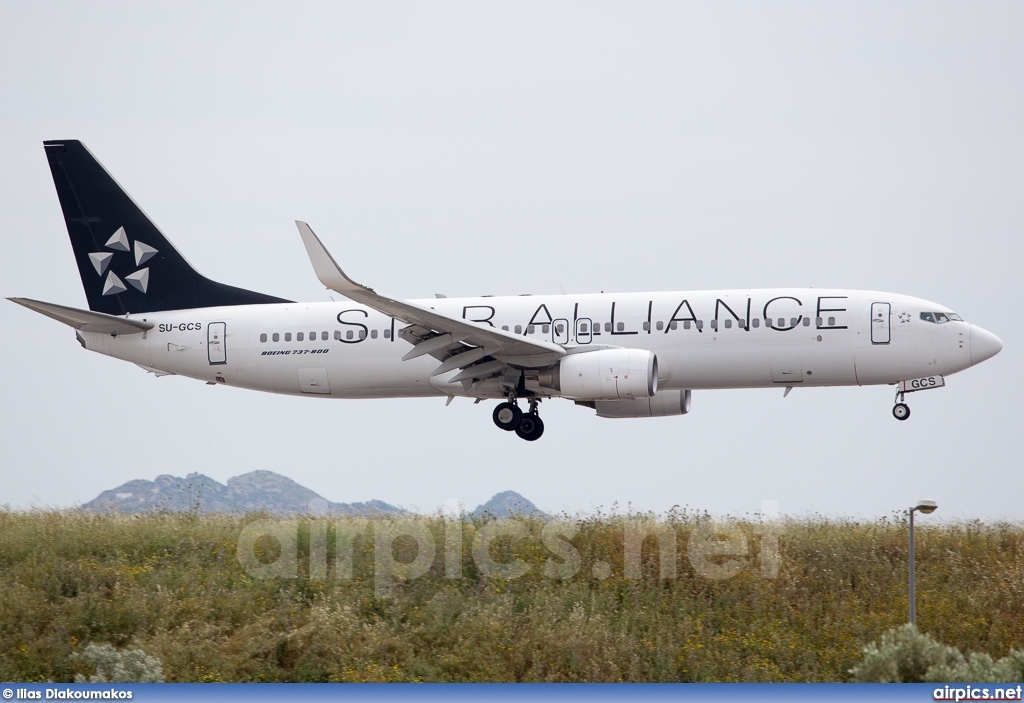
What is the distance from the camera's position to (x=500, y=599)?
24297 millimetres

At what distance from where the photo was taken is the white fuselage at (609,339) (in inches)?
1181

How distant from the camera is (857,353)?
29953 mm

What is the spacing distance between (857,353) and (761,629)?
9.12 meters

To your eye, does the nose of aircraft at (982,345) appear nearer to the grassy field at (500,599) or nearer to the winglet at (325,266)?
the grassy field at (500,599)

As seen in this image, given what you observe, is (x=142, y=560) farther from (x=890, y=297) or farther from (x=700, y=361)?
(x=890, y=297)

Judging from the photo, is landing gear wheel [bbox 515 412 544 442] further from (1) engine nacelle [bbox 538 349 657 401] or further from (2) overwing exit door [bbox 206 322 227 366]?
(2) overwing exit door [bbox 206 322 227 366]

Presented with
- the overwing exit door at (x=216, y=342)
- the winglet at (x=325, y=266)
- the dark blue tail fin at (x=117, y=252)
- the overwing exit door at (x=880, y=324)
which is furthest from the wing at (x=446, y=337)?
the overwing exit door at (x=880, y=324)

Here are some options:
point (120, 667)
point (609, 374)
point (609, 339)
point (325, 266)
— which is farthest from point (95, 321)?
point (120, 667)

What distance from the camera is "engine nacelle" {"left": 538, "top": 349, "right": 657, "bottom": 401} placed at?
28719 millimetres

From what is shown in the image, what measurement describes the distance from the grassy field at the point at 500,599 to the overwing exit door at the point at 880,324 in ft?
15.5

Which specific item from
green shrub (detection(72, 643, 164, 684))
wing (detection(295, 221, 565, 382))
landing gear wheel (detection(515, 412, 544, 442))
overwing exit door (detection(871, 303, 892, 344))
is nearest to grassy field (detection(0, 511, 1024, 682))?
green shrub (detection(72, 643, 164, 684))

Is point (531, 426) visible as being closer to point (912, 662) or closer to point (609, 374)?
point (609, 374)

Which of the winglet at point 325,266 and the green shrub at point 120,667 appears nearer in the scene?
the green shrub at point 120,667

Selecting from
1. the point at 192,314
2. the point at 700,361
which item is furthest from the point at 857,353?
the point at 192,314
